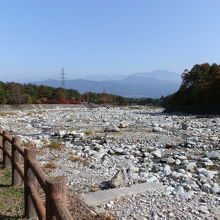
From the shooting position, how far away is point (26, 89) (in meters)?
57.8

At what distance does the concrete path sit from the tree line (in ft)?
93.9

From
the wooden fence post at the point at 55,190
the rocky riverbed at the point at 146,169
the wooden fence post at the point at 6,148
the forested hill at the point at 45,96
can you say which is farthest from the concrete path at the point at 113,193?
the forested hill at the point at 45,96

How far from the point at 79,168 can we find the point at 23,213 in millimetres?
3636

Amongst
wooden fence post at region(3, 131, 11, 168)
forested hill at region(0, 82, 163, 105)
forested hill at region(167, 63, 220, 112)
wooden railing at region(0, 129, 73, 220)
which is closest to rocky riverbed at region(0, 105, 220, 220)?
wooden fence post at region(3, 131, 11, 168)

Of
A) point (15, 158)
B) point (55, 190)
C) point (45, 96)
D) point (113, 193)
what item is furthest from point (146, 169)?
point (45, 96)

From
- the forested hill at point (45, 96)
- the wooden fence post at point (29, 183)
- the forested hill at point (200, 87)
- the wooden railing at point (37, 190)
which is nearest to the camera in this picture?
the wooden railing at point (37, 190)

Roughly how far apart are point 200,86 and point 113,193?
1267 inches

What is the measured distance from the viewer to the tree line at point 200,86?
34375 mm

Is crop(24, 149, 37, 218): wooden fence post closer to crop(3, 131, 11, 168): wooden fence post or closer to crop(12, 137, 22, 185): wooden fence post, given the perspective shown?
crop(12, 137, 22, 185): wooden fence post

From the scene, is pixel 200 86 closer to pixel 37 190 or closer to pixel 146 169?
pixel 146 169

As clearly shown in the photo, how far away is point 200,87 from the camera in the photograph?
1433 inches

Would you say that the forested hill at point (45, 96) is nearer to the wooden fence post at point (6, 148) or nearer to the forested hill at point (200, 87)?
the forested hill at point (200, 87)

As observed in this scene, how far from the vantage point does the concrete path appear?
6.23m

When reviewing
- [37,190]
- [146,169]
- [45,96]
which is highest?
[45,96]
